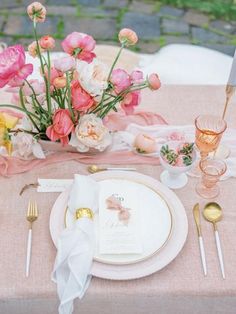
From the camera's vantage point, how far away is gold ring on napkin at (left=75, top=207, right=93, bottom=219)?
49.3 inches

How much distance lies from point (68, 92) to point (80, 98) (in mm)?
34

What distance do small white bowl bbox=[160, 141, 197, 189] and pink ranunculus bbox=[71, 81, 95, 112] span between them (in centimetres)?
25

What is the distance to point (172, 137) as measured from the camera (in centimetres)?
152

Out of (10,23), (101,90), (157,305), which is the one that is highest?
(101,90)

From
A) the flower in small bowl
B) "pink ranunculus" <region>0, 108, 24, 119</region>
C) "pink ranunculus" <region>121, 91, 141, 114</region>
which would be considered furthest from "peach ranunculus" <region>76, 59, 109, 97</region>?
"pink ranunculus" <region>0, 108, 24, 119</region>

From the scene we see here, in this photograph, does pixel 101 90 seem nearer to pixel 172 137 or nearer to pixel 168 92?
pixel 172 137

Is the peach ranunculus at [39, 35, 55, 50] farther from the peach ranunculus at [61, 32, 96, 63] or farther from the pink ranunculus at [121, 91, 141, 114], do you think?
the pink ranunculus at [121, 91, 141, 114]

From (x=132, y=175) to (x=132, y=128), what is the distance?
0.22m

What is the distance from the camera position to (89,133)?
138 cm

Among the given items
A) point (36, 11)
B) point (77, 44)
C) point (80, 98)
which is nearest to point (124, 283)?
point (80, 98)

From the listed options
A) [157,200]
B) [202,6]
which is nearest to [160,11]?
[202,6]

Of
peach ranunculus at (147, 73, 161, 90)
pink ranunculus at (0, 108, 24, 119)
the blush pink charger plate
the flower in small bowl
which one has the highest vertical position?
peach ranunculus at (147, 73, 161, 90)

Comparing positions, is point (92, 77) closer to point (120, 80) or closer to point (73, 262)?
point (120, 80)

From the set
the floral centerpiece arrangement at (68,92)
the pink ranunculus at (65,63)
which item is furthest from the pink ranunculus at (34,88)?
the pink ranunculus at (65,63)
